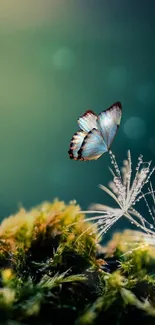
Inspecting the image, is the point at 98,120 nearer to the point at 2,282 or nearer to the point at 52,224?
the point at 52,224

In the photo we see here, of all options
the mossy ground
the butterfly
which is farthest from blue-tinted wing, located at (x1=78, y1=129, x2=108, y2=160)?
the mossy ground

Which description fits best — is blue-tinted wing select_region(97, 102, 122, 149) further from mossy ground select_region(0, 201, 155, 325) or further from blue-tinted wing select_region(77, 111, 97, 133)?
mossy ground select_region(0, 201, 155, 325)

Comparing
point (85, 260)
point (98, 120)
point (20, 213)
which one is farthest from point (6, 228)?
point (98, 120)

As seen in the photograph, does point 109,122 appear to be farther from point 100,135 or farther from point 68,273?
point 68,273

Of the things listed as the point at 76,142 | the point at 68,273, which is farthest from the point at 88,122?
the point at 68,273

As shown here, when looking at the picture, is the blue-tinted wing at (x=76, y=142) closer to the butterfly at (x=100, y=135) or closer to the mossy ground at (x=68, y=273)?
the butterfly at (x=100, y=135)

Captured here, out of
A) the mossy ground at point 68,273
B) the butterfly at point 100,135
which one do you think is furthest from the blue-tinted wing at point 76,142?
the mossy ground at point 68,273
